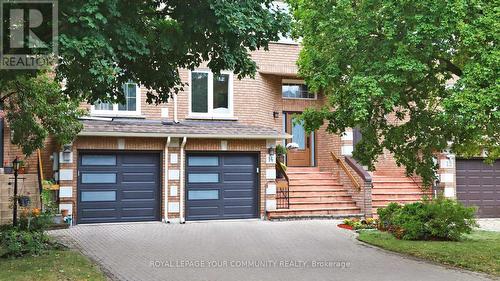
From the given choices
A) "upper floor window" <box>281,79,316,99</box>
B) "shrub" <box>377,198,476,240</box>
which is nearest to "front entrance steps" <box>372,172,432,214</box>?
"upper floor window" <box>281,79,316,99</box>

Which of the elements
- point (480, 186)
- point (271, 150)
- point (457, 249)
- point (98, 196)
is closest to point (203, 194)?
point (271, 150)

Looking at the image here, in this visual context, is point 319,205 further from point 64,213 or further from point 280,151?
point 64,213

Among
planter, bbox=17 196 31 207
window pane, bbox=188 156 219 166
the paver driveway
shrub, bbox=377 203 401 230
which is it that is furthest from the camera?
window pane, bbox=188 156 219 166

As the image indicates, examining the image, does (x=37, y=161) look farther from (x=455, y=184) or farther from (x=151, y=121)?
(x=455, y=184)

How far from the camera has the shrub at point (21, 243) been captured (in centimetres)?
1044

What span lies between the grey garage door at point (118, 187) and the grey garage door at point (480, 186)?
1167 cm

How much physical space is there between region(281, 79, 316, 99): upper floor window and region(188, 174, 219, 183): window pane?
16.4 feet

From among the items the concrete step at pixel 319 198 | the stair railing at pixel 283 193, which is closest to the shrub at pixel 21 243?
the stair railing at pixel 283 193

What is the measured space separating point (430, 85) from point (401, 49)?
1843 mm

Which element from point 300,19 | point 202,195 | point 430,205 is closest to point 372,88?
point 300,19

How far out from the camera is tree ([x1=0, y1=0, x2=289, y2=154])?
22.8 feet

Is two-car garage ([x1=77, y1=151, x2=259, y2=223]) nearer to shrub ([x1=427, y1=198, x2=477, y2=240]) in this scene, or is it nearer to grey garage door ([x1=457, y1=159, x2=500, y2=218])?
shrub ([x1=427, y1=198, x2=477, y2=240])

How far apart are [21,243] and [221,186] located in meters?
8.37

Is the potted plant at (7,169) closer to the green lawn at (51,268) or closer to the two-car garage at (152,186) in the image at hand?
the two-car garage at (152,186)
